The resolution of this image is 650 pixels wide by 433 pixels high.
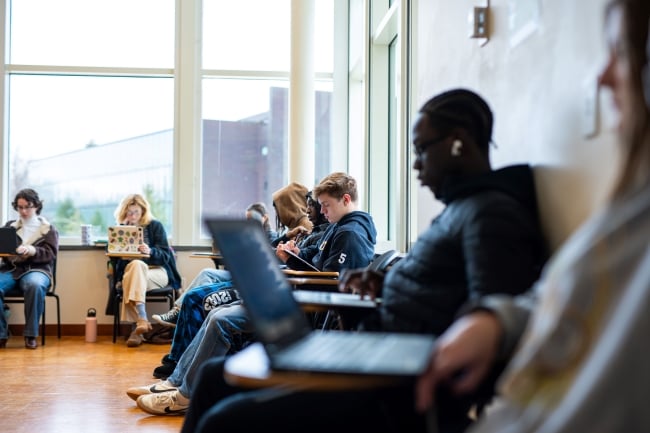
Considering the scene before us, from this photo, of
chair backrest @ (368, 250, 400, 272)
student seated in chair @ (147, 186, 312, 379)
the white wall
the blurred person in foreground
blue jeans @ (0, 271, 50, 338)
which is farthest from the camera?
blue jeans @ (0, 271, 50, 338)

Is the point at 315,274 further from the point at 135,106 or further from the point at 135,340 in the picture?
the point at 135,106

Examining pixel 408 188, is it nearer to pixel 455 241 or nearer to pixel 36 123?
pixel 455 241

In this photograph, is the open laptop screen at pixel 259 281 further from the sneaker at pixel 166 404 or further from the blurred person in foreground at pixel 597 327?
the sneaker at pixel 166 404

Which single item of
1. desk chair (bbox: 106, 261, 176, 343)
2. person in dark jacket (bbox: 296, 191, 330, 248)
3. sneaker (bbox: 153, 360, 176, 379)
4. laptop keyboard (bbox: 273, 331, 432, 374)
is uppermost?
person in dark jacket (bbox: 296, 191, 330, 248)

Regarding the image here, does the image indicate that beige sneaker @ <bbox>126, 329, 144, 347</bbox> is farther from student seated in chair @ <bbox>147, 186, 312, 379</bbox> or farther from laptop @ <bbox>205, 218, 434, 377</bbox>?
laptop @ <bbox>205, 218, 434, 377</bbox>

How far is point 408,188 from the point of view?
439 centimetres

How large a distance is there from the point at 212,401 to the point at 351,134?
215 inches

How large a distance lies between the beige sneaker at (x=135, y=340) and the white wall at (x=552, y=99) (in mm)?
4316

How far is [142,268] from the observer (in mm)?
6156

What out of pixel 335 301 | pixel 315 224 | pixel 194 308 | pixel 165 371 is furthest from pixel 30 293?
pixel 335 301

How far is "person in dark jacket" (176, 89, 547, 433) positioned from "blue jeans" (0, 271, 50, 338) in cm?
464

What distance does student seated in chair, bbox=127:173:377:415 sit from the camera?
3.24 m

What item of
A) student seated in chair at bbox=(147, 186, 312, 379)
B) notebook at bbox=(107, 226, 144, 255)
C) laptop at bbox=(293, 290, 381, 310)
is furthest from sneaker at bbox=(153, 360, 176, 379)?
laptop at bbox=(293, 290, 381, 310)

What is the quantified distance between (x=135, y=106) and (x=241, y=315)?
14.3 ft
